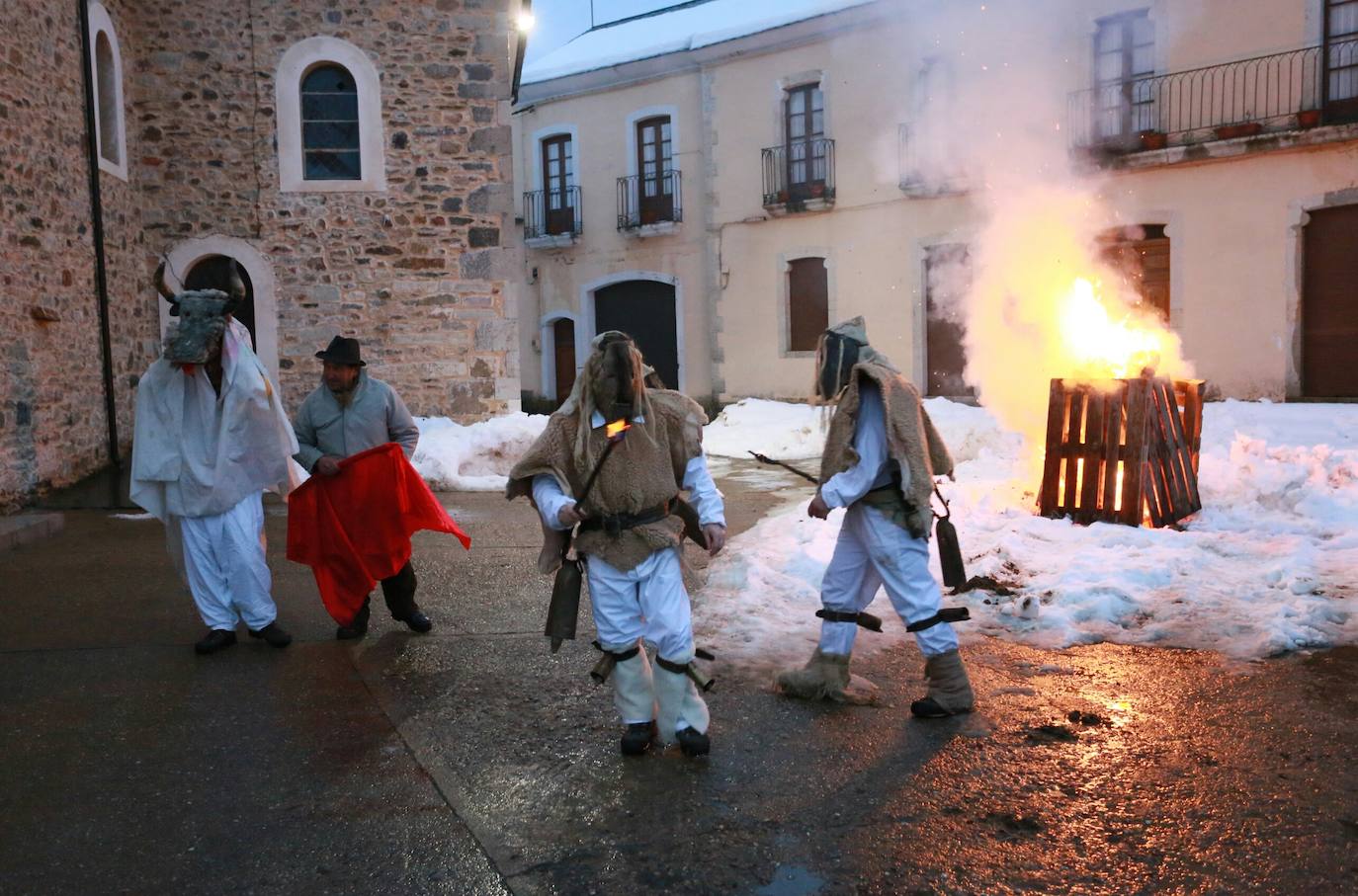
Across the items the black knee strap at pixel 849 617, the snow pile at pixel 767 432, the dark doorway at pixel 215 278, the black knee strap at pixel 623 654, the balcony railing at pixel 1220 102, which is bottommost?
the snow pile at pixel 767 432

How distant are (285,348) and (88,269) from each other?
7.61 feet

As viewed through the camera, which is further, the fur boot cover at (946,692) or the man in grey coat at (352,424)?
the man in grey coat at (352,424)

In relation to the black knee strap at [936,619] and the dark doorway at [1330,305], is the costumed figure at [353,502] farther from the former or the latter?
the dark doorway at [1330,305]

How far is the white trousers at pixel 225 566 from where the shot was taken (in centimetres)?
552

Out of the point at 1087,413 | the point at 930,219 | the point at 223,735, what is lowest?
the point at 223,735

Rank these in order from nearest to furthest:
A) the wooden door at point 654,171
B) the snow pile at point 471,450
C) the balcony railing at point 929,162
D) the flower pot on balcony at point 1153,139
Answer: the snow pile at point 471,450
the flower pot on balcony at point 1153,139
the balcony railing at point 929,162
the wooden door at point 654,171

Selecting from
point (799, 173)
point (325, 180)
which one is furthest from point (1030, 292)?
point (325, 180)

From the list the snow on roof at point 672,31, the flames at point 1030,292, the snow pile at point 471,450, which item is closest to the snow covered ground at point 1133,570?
the snow pile at point 471,450

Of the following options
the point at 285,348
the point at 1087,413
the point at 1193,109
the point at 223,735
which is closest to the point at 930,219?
the point at 1193,109

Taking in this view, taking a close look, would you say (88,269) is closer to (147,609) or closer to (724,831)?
(147,609)

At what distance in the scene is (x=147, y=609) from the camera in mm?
6371

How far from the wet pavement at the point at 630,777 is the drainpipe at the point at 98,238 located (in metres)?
6.99

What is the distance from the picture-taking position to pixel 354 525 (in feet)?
18.9

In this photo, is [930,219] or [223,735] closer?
[223,735]
